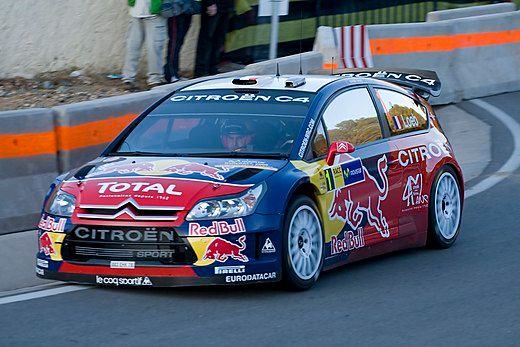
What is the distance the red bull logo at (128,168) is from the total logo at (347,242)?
1402 millimetres

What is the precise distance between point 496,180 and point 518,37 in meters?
6.62

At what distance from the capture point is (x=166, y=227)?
7.82 m

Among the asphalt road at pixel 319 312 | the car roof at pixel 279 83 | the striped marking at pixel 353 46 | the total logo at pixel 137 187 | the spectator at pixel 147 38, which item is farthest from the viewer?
the striped marking at pixel 353 46

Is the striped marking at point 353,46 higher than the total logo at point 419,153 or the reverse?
the reverse

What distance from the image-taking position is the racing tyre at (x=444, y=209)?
33.0 ft

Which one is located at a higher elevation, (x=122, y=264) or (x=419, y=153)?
(x=419, y=153)

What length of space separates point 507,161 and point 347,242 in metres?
5.48

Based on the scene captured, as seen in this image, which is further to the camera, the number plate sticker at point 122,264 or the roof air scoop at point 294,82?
the roof air scoop at point 294,82

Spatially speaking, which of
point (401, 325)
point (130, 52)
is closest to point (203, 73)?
point (130, 52)

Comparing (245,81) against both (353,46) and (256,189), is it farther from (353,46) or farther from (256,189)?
(353,46)

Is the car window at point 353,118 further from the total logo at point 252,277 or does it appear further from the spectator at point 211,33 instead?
the spectator at point 211,33

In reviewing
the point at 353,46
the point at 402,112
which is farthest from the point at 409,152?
the point at 353,46

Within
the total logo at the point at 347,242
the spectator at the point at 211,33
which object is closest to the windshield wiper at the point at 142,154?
the total logo at the point at 347,242

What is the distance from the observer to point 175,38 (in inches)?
619
